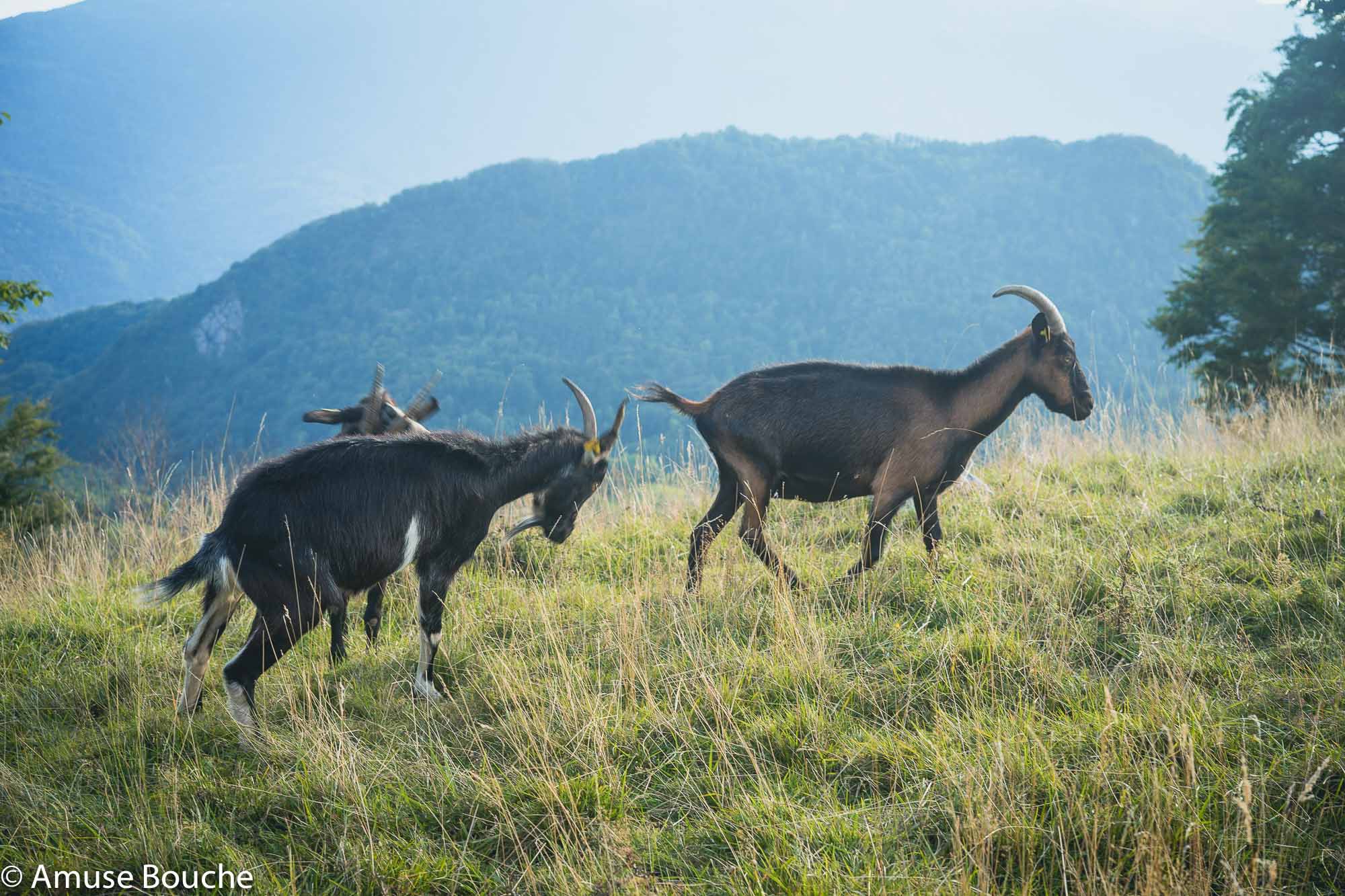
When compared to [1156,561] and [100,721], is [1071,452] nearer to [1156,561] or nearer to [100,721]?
[1156,561]

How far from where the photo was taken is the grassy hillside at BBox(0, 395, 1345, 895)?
2570 millimetres

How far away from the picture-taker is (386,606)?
17.9ft

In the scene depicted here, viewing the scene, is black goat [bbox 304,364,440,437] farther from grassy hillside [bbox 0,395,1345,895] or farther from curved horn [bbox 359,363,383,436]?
grassy hillside [bbox 0,395,1345,895]

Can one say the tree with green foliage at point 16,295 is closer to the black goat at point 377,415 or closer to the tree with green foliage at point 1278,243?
the black goat at point 377,415

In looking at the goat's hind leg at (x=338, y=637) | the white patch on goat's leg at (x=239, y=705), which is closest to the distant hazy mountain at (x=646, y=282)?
the goat's hind leg at (x=338, y=637)

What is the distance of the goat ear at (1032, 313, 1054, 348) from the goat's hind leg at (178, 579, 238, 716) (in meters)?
5.29

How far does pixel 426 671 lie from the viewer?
426 cm

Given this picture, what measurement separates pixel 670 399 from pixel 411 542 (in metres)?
2.02

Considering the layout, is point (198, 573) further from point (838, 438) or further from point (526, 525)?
point (838, 438)

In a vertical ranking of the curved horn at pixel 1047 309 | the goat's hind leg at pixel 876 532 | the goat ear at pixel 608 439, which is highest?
the curved horn at pixel 1047 309

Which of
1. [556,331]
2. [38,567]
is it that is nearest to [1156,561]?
[38,567]

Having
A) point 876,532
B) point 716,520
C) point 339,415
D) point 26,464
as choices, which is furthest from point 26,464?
point 876,532

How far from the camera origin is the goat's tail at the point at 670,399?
5484mm

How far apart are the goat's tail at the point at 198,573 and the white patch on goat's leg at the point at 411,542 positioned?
2.67 feet
